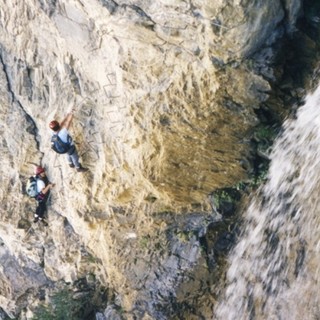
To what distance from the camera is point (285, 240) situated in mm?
9555

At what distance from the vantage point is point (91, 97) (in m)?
10.9

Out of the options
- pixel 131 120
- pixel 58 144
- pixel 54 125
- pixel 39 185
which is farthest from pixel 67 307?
pixel 131 120

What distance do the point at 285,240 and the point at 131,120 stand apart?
11.1ft

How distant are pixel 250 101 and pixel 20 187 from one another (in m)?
7.08

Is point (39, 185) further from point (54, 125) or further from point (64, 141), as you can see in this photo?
point (54, 125)

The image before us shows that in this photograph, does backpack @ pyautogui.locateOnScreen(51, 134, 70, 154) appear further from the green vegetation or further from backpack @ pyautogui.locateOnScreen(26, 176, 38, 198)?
the green vegetation

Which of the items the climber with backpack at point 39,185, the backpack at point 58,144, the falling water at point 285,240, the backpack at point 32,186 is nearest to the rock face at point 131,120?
the climber with backpack at point 39,185

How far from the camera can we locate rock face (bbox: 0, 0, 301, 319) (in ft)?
29.0

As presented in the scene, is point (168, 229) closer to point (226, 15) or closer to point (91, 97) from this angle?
point (91, 97)

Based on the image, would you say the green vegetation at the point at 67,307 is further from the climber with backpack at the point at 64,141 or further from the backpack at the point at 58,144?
the backpack at the point at 58,144

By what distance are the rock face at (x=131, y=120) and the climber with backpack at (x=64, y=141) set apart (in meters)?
0.22

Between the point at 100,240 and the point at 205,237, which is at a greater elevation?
the point at 205,237

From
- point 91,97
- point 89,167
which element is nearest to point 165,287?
point 89,167

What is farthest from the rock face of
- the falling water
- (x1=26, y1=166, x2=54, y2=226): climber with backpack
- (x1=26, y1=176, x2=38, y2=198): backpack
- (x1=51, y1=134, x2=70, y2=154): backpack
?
the falling water
